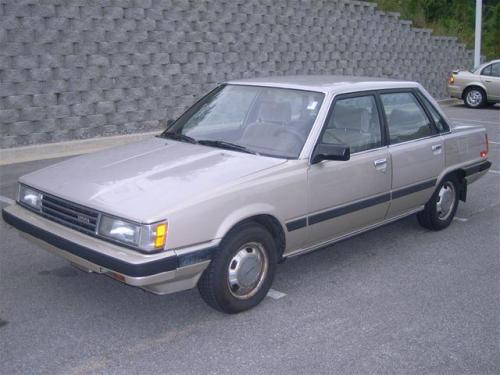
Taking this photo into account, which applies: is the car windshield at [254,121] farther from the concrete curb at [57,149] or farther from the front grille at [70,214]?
the concrete curb at [57,149]

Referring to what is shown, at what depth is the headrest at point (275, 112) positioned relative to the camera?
5008 mm

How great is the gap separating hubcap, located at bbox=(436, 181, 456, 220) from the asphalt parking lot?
23.1 inches

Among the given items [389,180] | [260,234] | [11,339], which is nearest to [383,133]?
[389,180]

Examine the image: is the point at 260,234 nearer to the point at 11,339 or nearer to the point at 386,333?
the point at 386,333

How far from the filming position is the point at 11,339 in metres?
3.96

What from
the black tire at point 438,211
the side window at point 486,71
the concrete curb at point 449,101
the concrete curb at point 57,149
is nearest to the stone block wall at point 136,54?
the concrete curb at point 57,149

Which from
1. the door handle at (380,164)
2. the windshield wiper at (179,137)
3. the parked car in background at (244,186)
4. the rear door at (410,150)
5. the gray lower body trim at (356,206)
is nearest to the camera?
the parked car in background at (244,186)

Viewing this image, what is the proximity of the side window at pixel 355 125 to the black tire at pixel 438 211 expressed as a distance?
3.91ft

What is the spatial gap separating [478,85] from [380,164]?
14.4 metres

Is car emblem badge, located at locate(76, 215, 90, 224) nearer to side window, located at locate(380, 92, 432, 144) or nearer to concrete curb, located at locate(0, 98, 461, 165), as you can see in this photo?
side window, located at locate(380, 92, 432, 144)

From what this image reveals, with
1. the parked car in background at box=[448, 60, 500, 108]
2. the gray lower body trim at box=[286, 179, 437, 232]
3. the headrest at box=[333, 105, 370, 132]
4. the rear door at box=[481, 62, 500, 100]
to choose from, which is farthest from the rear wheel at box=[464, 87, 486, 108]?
the headrest at box=[333, 105, 370, 132]

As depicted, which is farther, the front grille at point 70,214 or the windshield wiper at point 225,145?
the windshield wiper at point 225,145

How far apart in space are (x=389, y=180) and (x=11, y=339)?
10.6 ft

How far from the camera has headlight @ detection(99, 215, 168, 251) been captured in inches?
149
